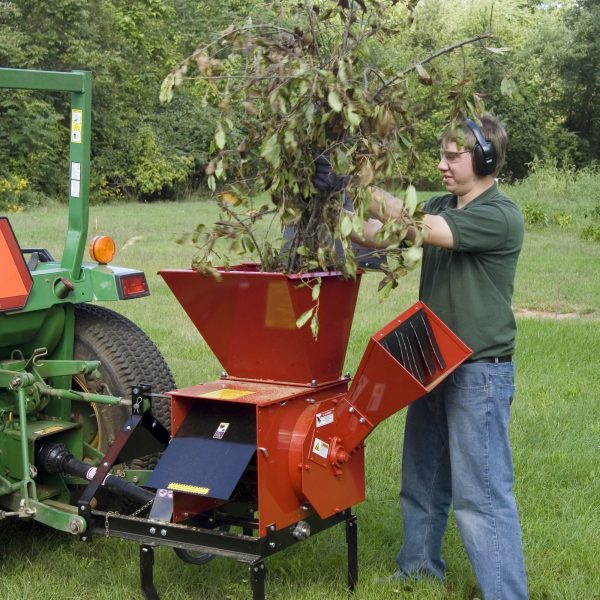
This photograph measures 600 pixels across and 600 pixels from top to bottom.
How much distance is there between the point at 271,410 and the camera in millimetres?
3584

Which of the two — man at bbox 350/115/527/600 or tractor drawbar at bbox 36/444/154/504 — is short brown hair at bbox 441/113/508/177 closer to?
man at bbox 350/115/527/600

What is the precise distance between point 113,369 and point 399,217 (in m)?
1.56

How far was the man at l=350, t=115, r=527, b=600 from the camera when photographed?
3.73m

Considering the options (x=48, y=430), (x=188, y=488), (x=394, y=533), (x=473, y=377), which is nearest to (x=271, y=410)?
(x=188, y=488)

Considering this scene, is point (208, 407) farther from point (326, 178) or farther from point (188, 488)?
point (326, 178)

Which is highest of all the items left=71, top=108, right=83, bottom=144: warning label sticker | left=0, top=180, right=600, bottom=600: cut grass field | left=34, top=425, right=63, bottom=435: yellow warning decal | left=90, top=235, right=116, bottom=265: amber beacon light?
left=71, top=108, right=83, bottom=144: warning label sticker

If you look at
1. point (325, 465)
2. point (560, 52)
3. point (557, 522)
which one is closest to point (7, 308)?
point (325, 465)

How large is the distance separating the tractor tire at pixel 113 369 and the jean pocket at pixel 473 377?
134 centimetres

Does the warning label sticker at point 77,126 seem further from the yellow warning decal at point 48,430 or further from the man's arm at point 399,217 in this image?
the man's arm at point 399,217

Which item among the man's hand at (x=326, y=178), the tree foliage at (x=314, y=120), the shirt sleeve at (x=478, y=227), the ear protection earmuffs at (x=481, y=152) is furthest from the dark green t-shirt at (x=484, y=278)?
the man's hand at (x=326, y=178)

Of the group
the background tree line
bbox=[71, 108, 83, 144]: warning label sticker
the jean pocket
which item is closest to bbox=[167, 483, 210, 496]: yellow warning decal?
the jean pocket

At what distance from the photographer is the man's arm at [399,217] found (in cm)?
358

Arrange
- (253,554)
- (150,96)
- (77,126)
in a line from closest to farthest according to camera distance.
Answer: (253,554)
(77,126)
(150,96)

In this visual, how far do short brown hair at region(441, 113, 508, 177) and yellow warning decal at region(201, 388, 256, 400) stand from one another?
117 centimetres
